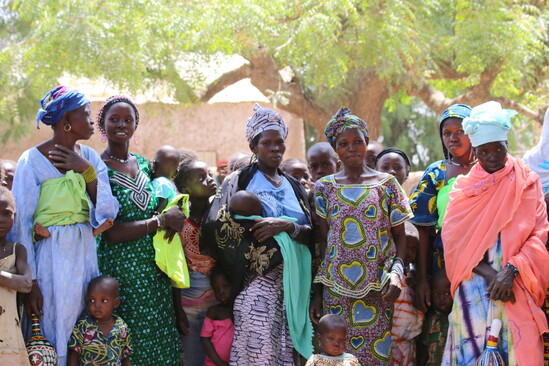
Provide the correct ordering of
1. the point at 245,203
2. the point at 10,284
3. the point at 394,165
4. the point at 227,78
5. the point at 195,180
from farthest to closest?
1. the point at 227,78
2. the point at 394,165
3. the point at 195,180
4. the point at 245,203
5. the point at 10,284

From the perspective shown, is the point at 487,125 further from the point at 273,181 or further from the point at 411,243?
the point at 273,181

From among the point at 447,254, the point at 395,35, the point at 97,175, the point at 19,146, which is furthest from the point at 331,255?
the point at 19,146

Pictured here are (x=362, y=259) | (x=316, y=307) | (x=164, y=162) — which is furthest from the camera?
(x=164, y=162)

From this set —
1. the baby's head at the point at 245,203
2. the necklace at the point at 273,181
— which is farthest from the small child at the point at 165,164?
the necklace at the point at 273,181

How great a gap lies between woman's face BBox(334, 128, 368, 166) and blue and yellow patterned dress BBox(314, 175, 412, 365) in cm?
17

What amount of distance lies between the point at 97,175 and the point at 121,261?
0.61 metres

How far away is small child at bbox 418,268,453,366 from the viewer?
4.74 m

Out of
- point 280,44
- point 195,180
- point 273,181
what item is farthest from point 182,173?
point 280,44

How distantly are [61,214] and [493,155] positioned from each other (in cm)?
266

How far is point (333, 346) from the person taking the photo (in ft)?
13.9

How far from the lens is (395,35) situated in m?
10.2

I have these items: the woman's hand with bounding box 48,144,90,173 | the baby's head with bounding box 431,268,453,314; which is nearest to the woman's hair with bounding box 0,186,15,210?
the woman's hand with bounding box 48,144,90,173

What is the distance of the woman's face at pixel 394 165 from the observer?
577 cm

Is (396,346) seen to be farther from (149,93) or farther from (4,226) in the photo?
(149,93)
